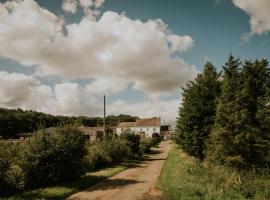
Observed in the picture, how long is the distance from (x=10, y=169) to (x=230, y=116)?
15.7m

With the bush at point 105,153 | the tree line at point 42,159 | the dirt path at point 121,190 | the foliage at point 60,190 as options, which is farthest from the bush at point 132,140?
the foliage at point 60,190

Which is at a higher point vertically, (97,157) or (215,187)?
(97,157)

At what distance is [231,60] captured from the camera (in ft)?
87.3

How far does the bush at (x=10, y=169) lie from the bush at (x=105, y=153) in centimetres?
877

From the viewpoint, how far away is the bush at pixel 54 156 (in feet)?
52.3

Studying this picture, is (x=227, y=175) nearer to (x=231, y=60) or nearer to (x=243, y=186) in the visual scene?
(x=243, y=186)

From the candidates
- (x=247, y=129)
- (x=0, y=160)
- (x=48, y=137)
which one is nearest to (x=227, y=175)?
(x=247, y=129)

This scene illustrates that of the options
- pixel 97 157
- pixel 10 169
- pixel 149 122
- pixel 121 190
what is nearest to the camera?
pixel 10 169

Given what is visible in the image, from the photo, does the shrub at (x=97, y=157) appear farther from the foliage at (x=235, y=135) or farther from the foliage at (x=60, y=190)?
the foliage at (x=235, y=135)

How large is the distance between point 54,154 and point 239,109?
14440 mm

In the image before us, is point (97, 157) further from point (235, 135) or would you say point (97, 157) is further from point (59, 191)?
point (235, 135)

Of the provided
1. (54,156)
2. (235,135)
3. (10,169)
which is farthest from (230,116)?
(10,169)

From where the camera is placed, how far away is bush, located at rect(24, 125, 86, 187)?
1594cm

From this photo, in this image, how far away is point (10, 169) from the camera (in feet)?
48.7
